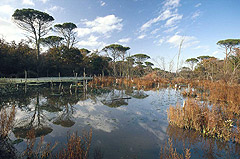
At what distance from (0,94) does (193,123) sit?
10980 mm

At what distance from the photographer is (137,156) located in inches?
94.3

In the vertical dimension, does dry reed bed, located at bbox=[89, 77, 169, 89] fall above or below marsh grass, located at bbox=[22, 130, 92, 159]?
above

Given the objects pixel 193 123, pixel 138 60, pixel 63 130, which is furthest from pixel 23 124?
pixel 138 60

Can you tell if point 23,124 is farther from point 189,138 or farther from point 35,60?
point 35,60

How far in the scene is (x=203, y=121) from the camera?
3551 mm

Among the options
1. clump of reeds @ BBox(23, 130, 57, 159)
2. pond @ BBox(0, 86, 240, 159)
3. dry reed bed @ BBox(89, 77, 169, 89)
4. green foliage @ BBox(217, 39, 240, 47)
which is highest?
green foliage @ BBox(217, 39, 240, 47)

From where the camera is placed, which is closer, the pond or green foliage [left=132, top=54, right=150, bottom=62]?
the pond

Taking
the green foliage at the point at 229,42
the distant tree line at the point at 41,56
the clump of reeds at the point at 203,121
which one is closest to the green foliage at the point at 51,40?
the distant tree line at the point at 41,56

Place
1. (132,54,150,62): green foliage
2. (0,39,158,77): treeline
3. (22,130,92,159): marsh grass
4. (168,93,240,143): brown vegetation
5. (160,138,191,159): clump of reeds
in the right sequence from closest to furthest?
1. (160,138,191,159): clump of reeds
2. (22,130,92,159): marsh grass
3. (168,93,240,143): brown vegetation
4. (0,39,158,77): treeline
5. (132,54,150,62): green foliage

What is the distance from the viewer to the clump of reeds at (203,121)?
3.02m

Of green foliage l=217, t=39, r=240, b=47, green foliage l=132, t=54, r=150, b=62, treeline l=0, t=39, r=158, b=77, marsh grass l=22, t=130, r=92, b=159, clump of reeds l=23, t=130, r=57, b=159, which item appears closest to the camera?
marsh grass l=22, t=130, r=92, b=159

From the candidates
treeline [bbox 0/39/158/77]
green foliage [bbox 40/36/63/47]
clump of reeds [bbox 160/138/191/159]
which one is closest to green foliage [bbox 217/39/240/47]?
treeline [bbox 0/39/158/77]

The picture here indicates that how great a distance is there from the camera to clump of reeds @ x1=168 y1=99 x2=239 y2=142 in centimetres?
302

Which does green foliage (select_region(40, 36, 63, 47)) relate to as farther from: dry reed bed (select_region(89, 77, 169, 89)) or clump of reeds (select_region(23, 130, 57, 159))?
clump of reeds (select_region(23, 130, 57, 159))
